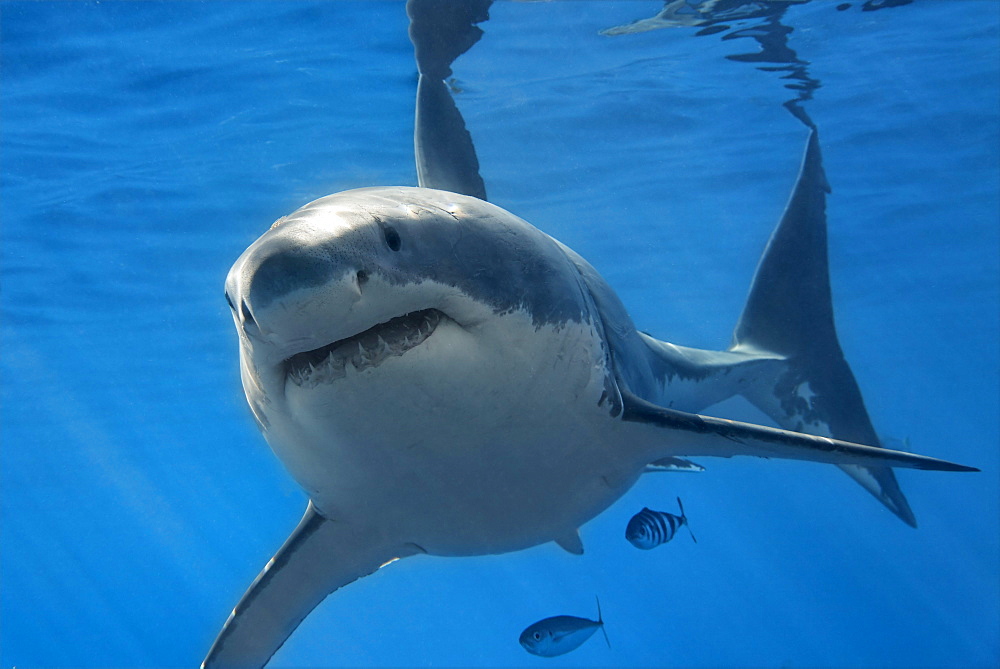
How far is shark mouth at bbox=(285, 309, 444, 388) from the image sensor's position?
1.95 metres

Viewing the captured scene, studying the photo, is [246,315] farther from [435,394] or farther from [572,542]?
[572,542]

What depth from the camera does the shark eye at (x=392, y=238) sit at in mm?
1953

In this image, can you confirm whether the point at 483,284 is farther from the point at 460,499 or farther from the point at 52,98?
the point at 52,98

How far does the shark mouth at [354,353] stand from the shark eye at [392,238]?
0.23 meters

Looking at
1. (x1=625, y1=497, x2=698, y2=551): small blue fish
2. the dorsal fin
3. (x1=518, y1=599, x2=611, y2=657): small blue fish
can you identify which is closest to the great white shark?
the dorsal fin

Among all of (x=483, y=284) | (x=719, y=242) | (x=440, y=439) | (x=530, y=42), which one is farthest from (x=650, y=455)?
(x=719, y=242)

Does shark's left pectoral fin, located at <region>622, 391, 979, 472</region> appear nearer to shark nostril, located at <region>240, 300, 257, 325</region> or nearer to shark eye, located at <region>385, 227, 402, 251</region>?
shark eye, located at <region>385, 227, 402, 251</region>

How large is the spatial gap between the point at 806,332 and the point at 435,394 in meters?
5.50

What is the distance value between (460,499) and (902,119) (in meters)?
16.6

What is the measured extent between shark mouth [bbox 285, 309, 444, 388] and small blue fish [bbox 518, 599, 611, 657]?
651cm

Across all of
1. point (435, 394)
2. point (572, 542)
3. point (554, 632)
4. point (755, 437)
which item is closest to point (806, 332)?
point (572, 542)

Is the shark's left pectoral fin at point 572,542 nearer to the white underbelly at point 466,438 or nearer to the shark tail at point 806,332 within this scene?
the white underbelly at point 466,438

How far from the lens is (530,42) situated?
38.5 ft

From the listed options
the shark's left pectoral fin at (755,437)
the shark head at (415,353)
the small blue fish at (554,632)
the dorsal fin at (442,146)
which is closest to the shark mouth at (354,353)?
the shark head at (415,353)
